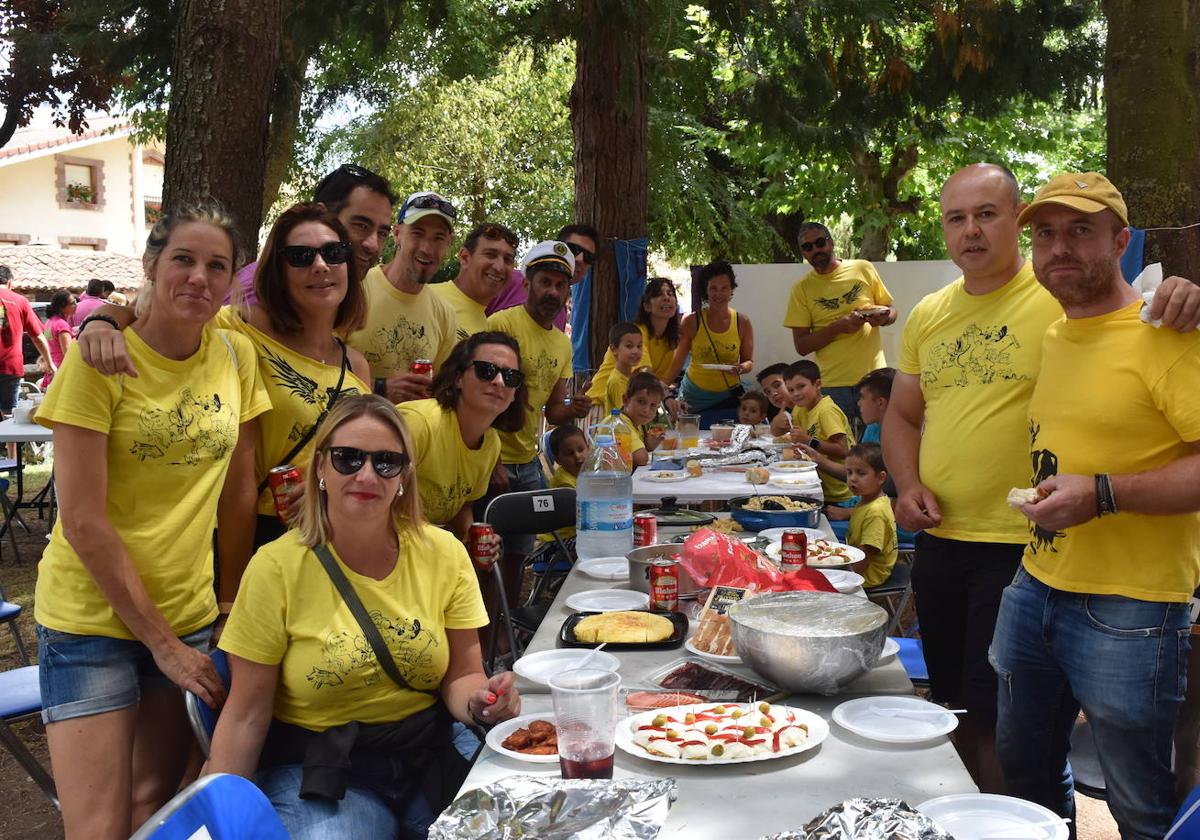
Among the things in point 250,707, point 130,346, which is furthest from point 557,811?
point 130,346

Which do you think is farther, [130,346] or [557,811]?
[130,346]

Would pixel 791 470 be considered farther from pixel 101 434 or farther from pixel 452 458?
pixel 101 434

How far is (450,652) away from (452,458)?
4.04 feet

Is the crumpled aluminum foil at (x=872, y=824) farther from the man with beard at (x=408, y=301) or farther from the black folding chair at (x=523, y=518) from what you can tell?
the man with beard at (x=408, y=301)

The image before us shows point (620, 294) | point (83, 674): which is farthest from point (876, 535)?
point (620, 294)

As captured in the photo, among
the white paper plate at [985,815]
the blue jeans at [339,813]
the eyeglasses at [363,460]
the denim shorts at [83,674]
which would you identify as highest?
the eyeglasses at [363,460]

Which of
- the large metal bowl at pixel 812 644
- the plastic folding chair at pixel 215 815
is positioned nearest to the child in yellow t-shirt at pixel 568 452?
Result: the large metal bowl at pixel 812 644

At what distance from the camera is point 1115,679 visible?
247cm

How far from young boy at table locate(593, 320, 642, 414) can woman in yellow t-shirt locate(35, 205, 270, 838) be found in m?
4.13

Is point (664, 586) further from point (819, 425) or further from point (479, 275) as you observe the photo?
point (819, 425)

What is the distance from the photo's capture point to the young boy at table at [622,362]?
6844 mm

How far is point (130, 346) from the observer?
8.69 ft

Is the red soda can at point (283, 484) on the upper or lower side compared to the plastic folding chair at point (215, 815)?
upper

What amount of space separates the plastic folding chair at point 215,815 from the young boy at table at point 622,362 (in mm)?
5254
